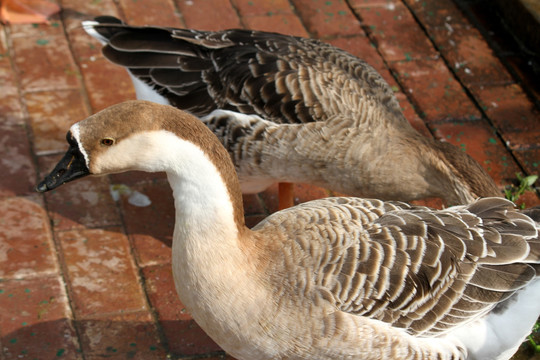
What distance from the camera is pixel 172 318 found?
3.94 meters

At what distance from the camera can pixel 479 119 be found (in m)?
5.35

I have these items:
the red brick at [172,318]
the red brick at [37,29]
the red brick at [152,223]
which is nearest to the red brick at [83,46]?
the red brick at [37,29]

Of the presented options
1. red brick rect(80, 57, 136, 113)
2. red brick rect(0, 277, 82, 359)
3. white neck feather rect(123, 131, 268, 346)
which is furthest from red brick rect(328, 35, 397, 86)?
white neck feather rect(123, 131, 268, 346)

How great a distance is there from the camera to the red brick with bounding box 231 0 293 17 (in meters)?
6.04

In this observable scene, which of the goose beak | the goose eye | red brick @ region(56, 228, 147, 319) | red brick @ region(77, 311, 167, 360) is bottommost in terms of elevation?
red brick @ region(56, 228, 147, 319)

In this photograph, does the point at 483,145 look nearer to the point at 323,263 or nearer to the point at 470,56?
the point at 470,56

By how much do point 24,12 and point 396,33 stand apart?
9.60ft

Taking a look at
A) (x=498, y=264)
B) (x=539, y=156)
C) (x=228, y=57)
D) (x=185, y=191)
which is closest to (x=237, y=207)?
(x=185, y=191)

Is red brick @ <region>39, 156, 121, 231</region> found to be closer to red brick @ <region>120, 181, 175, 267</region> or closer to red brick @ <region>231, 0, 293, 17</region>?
red brick @ <region>120, 181, 175, 267</region>

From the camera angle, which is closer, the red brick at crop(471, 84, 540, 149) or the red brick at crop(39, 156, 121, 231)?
the red brick at crop(39, 156, 121, 231)

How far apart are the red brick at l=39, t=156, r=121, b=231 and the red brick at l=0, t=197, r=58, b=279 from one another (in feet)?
0.30

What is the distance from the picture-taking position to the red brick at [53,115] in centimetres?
489

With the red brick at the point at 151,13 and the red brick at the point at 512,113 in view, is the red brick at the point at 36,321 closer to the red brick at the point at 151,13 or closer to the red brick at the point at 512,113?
the red brick at the point at 151,13

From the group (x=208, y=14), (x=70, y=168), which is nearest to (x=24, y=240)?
(x=70, y=168)
